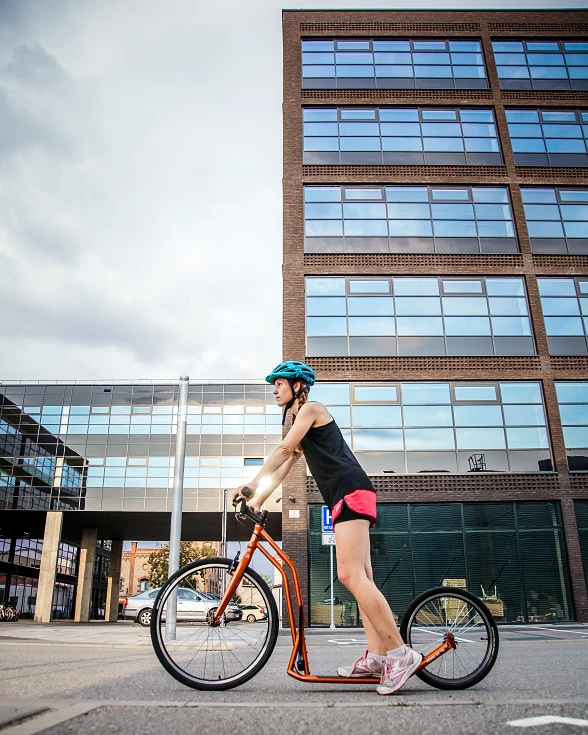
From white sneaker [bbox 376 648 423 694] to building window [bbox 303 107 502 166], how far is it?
2206cm

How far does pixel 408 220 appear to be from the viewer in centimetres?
2223

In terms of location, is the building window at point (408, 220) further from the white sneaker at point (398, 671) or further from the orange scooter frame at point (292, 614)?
the white sneaker at point (398, 671)

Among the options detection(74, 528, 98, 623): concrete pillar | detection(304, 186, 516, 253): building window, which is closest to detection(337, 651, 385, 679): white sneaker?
detection(304, 186, 516, 253): building window

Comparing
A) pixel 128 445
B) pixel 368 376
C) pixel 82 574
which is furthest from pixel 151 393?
pixel 368 376

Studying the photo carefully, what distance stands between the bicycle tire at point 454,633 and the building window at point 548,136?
22910 mm

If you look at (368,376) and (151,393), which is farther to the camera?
(151,393)

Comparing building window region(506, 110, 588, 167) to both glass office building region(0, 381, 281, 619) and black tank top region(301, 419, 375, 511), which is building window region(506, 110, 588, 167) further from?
black tank top region(301, 419, 375, 511)

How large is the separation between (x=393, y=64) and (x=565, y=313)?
12.2 metres

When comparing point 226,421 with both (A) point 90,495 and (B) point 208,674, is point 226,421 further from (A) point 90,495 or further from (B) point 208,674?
(B) point 208,674

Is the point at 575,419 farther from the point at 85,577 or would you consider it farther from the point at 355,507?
the point at 85,577

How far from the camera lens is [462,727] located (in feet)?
7.23

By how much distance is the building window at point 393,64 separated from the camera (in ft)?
80.2

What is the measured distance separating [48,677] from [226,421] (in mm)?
31968

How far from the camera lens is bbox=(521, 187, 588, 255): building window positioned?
72.5ft
